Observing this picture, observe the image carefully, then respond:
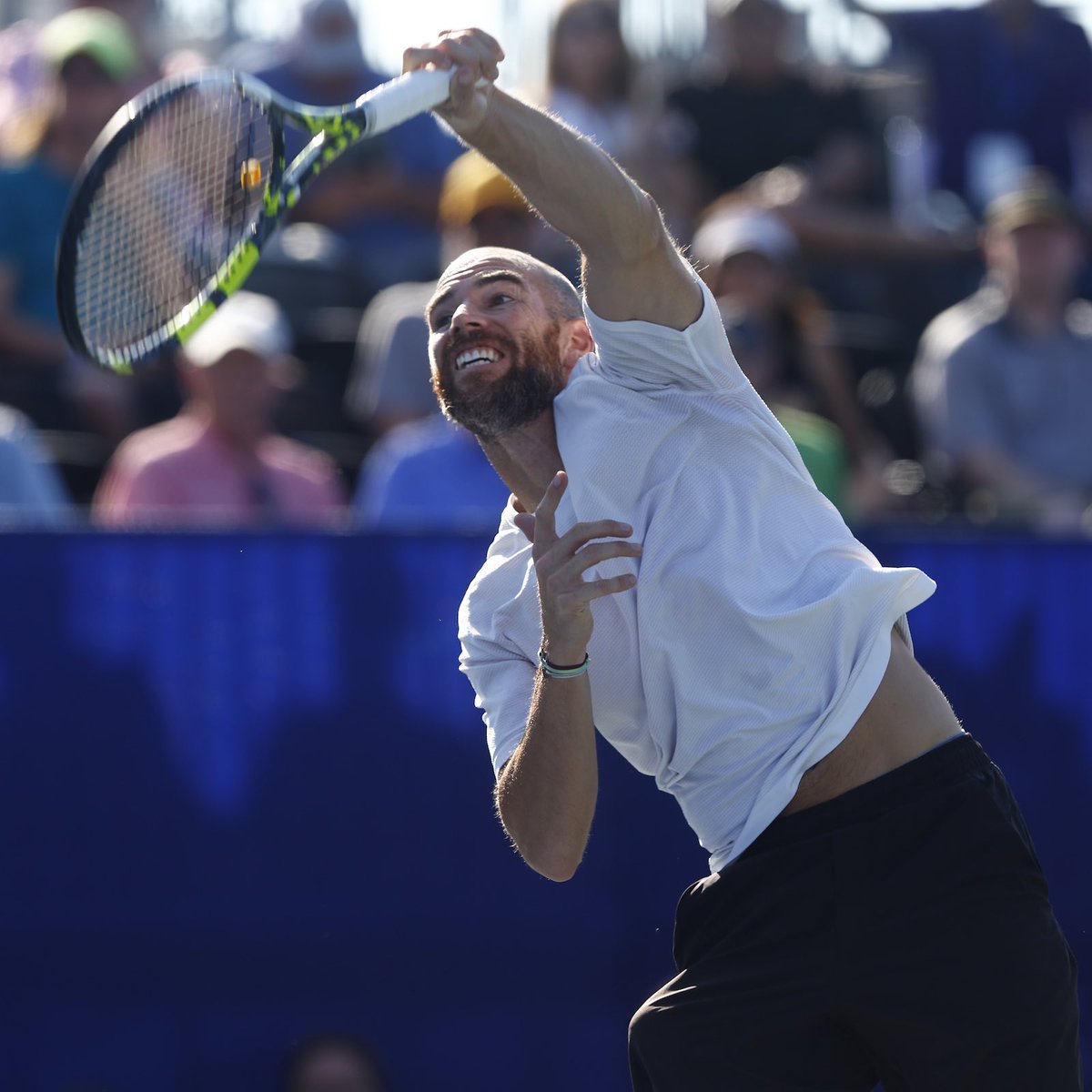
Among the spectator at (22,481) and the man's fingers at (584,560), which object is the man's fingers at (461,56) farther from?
the spectator at (22,481)

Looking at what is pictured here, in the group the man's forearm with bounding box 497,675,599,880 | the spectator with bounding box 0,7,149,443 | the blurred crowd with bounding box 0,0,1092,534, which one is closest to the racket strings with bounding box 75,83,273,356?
the man's forearm with bounding box 497,675,599,880

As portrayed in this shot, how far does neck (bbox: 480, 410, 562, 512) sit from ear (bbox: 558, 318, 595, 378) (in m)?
0.12

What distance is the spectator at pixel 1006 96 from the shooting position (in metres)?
8.95

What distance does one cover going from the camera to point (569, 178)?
3049 mm

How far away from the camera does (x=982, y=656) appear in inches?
203

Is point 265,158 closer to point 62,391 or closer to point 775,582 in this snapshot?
point 775,582

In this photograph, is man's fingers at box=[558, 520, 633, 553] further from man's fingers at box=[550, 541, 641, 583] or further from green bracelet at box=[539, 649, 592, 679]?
green bracelet at box=[539, 649, 592, 679]

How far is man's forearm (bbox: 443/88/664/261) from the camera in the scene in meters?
3.05

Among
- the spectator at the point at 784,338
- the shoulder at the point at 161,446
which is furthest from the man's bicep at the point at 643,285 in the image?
the spectator at the point at 784,338

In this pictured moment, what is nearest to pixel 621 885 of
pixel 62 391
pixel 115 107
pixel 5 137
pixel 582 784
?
pixel 582 784

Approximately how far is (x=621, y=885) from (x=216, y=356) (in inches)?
86.4

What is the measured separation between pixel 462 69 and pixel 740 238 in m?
3.74

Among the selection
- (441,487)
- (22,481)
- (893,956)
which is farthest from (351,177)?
(893,956)

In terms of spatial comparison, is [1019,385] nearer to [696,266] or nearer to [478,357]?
[696,266]
